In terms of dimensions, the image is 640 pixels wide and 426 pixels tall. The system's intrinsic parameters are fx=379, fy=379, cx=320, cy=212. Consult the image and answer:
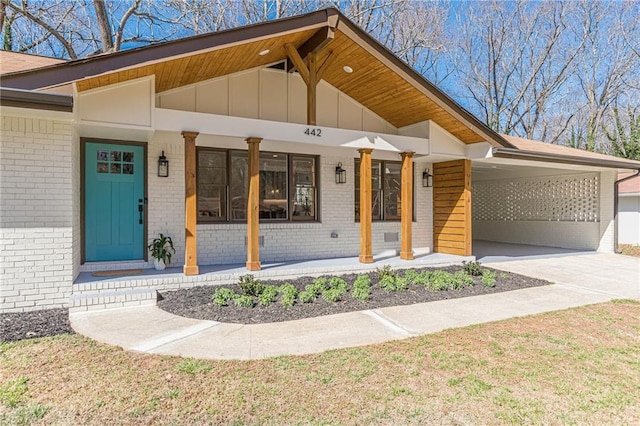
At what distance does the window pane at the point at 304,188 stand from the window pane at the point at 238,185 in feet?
3.85

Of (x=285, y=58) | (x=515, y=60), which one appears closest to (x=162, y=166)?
(x=285, y=58)

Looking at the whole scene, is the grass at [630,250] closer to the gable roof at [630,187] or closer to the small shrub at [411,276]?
the gable roof at [630,187]

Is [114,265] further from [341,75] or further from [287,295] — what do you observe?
[341,75]

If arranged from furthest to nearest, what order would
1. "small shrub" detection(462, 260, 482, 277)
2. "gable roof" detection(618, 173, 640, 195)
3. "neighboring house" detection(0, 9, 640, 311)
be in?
"gable roof" detection(618, 173, 640, 195)
"small shrub" detection(462, 260, 482, 277)
"neighboring house" detection(0, 9, 640, 311)

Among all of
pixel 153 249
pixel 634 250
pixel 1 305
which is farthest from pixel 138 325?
pixel 634 250

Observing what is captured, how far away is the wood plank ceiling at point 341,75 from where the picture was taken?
608cm

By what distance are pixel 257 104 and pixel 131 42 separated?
10.7 m

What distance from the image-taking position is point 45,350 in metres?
3.87

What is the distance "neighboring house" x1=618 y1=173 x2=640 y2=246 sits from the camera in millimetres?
14109

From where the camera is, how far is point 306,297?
574cm

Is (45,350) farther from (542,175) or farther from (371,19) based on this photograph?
(371,19)

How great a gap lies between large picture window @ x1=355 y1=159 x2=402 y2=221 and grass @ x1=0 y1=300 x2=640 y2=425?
5731 mm

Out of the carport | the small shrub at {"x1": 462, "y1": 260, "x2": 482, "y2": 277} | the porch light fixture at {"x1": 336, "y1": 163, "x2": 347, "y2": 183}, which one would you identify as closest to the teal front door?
the porch light fixture at {"x1": 336, "y1": 163, "x2": 347, "y2": 183}

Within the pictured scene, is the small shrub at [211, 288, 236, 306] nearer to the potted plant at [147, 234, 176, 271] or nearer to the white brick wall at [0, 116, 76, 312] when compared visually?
the potted plant at [147, 234, 176, 271]
